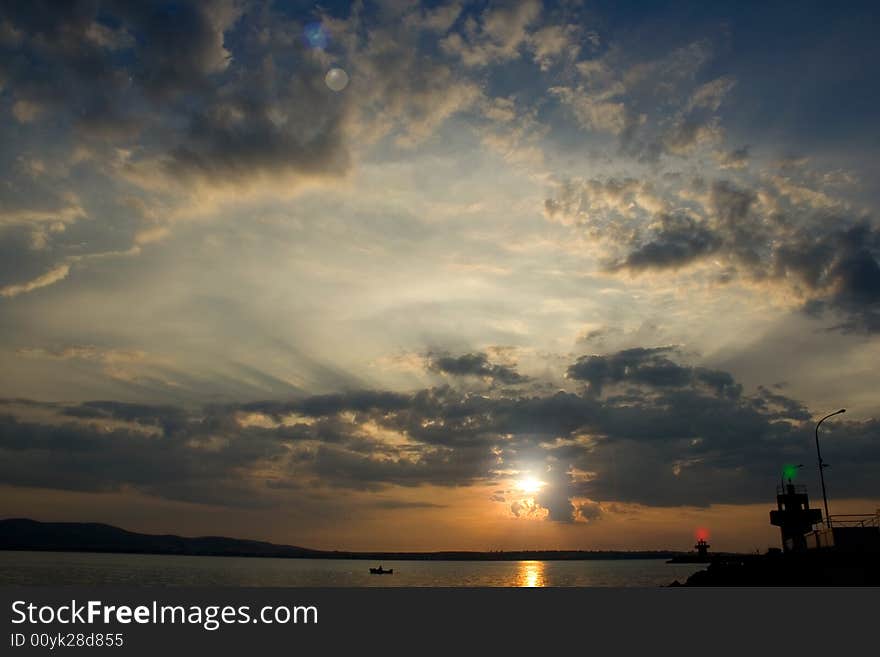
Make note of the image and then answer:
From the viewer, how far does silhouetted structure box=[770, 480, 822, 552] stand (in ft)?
272

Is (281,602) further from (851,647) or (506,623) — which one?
(851,647)

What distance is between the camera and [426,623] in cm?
3027

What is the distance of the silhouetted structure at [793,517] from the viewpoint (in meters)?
82.9

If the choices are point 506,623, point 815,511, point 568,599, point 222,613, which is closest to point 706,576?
point 815,511

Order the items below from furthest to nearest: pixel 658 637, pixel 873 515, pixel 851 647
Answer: pixel 873 515
pixel 658 637
pixel 851 647

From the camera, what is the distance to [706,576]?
9506cm

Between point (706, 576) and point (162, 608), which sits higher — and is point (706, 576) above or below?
below

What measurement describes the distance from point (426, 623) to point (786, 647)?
1508 cm

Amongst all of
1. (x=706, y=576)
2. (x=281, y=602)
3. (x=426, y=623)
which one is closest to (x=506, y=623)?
(x=426, y=623)

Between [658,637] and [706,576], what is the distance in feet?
257

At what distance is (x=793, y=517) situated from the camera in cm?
8375

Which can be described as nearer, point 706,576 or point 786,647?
point 786,647

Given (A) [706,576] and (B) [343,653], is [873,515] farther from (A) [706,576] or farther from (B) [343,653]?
(B) [343,653]

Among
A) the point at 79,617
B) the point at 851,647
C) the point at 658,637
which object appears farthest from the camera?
the point at 79,617
